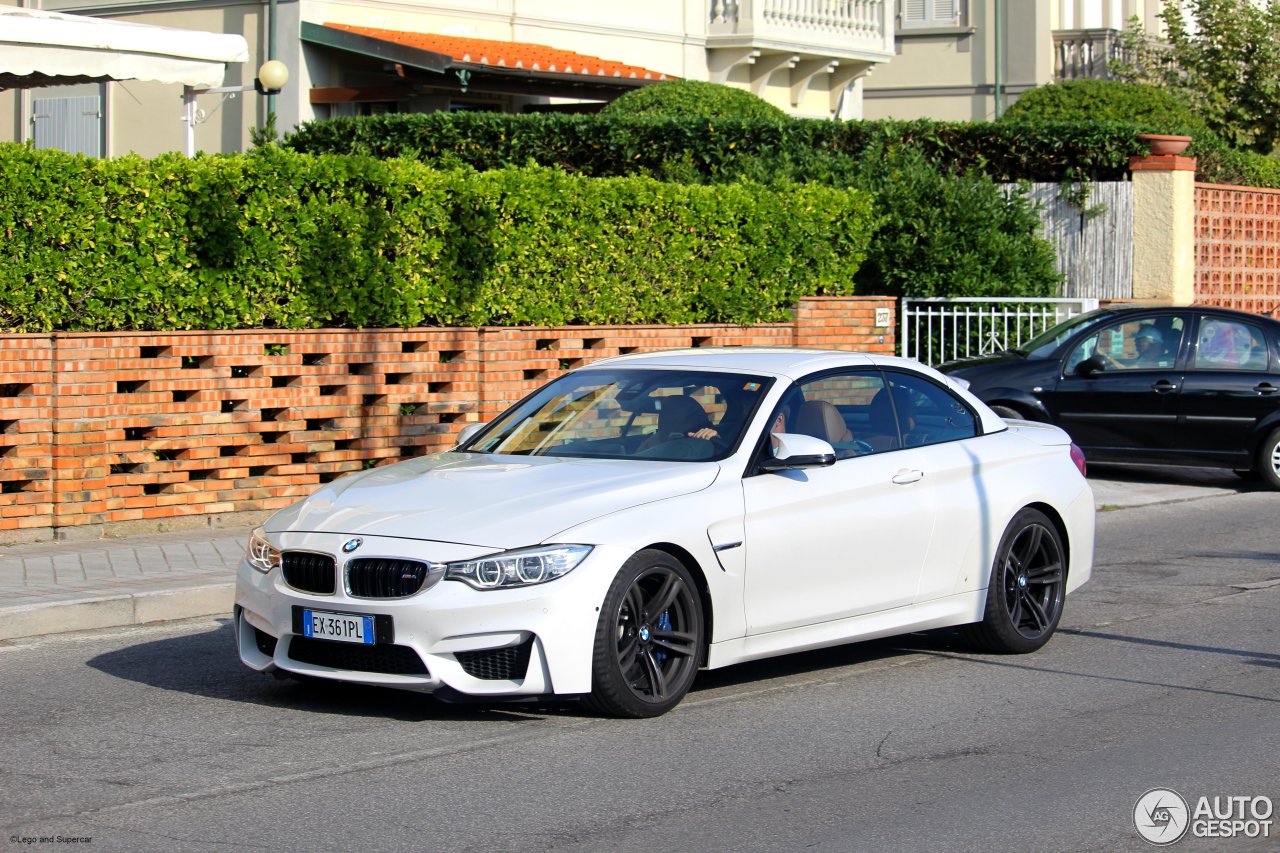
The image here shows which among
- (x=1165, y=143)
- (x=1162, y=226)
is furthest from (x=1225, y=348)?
(x=1165, y=143)

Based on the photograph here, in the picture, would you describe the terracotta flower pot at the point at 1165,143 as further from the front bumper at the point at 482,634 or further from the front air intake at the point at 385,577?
the front air intake at the point at 385,577

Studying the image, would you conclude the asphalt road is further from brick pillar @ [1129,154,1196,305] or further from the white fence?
brick pillar @ [1129,154,1196,305]

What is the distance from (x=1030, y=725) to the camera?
717 centimetres

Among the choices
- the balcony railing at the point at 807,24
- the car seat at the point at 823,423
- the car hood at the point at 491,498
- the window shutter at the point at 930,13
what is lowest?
the car hood at the point at 491,498

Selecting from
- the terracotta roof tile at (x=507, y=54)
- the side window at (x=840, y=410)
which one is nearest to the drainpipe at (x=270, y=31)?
the terracotta roof tile at (x=507, y=54)

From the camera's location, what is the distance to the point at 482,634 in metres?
6.59

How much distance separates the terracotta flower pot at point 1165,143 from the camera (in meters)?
22.3

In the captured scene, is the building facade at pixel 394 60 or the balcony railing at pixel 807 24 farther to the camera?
the balcony railing at pixel 807 24

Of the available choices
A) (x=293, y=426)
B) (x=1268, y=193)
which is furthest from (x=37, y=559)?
(x=1268, y=193)

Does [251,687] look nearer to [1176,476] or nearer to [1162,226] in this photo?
[1176,476]

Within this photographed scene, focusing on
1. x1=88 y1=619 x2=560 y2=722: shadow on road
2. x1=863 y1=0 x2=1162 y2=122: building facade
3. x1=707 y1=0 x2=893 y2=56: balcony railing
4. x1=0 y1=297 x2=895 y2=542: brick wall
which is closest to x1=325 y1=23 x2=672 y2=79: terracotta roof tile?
x1=707 y1=0 x2=893 y2=56: balcony railing

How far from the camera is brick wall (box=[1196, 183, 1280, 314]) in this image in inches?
934

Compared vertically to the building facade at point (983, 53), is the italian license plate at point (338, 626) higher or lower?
lower

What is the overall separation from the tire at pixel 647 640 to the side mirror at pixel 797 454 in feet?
2.51
